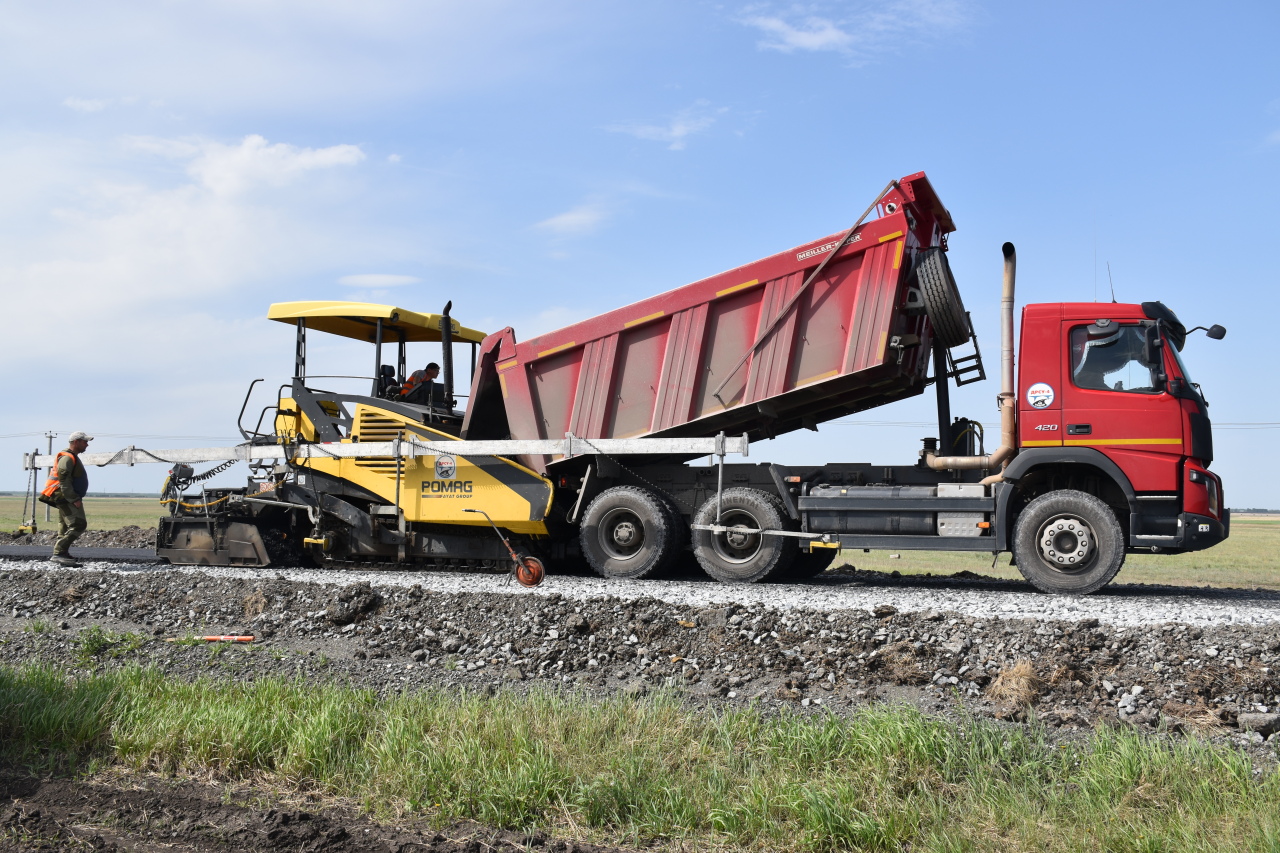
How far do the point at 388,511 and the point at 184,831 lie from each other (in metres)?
7.31

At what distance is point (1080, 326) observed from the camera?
29.6ft

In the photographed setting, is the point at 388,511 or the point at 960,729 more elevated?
the point at 388,511

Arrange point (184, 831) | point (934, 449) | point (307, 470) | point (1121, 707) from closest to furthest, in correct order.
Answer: point (184, 831) → point (1121, 707) → point (934, 449) → point (307, 470)

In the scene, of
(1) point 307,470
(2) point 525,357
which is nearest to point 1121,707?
(2) point 525,357

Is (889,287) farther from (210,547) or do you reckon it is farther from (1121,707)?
(210,547)

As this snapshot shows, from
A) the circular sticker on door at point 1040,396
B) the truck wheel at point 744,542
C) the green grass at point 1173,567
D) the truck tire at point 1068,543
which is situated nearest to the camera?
the truck tire at point 1068,543

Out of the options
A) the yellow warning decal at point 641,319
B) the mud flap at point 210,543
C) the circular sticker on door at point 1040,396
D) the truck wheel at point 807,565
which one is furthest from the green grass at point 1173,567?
the mud flap at point 210,543

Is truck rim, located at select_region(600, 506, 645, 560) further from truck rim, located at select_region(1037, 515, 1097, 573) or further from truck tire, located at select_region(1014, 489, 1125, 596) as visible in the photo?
truck rim, located at select_region(1037, 515, 1097, 573)

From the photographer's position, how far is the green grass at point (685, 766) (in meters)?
4.11

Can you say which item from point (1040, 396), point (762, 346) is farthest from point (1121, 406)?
point (762, 346)

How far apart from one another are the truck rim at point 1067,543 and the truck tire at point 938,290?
2.21 m

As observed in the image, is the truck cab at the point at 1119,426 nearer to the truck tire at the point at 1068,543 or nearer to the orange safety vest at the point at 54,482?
the truck tire at the point at 1068,543

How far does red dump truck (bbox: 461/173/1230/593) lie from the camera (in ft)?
28.6

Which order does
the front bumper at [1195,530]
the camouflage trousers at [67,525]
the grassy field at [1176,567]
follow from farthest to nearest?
→ 1. the grassy field at [1176,567]
2. the camouflage trousers at [67,525]
3. the front bumper at [1195,530]
